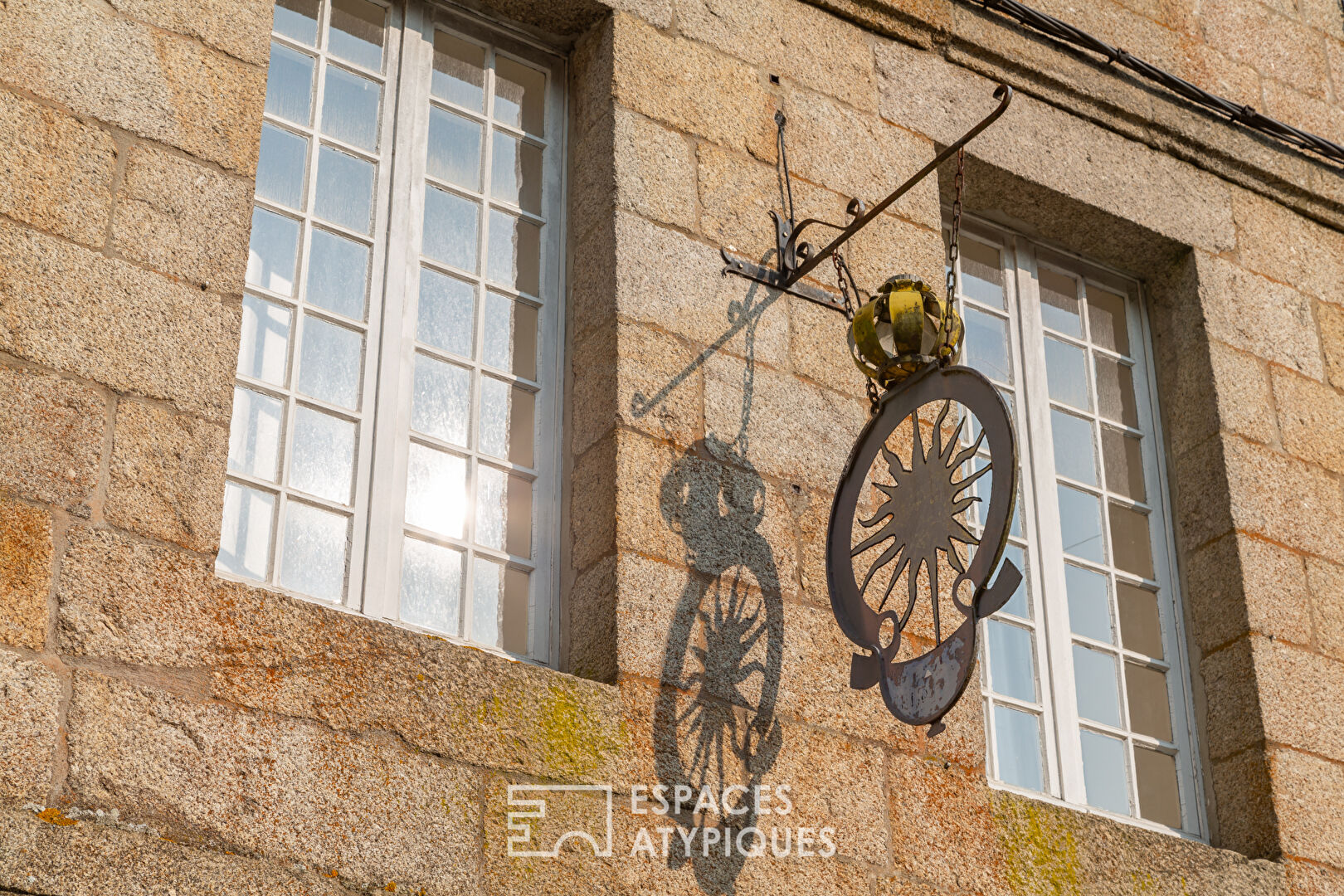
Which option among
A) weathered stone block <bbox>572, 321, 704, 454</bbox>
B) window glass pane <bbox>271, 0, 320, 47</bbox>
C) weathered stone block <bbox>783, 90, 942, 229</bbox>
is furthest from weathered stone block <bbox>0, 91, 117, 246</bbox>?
weathered stone block <bbox>783, 90, 942, 229</bbox>

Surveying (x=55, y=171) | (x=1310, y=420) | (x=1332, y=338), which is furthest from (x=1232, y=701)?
(x=55, y=171)

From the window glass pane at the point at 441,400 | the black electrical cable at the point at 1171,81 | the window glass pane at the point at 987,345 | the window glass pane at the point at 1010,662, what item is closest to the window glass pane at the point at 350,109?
the window glass pane at the point at 441,400

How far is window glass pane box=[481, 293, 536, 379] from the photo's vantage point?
452cm

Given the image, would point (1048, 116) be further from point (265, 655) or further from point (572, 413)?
point (265, 655)

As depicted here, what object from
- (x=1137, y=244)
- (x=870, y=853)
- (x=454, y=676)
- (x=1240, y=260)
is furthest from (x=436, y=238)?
(x=1240, y=260)

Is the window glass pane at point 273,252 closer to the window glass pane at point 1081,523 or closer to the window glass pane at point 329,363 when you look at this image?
the window glass pane at point 329,363

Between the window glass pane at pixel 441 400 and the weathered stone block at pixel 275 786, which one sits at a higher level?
the window glass pane at pixel 441 400

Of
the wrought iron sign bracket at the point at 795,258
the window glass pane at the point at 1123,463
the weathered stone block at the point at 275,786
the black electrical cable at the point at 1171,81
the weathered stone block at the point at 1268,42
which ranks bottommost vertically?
the weathered stone block at the point at 275,786

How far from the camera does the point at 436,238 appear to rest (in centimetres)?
457

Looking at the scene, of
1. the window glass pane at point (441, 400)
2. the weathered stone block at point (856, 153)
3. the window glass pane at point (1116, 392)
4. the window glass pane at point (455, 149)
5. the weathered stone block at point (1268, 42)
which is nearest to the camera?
the window glass pane at point (441, 400)

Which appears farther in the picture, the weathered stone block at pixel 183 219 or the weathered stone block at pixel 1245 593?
the weathered stone block at pixel 1245 593

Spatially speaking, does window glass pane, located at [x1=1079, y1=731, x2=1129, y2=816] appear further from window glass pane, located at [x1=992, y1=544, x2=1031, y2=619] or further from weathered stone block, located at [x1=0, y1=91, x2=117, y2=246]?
weathered stone block, located at [x1=0, y1=91, x2=117, y2=246]

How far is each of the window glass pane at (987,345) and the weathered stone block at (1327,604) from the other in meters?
1.09

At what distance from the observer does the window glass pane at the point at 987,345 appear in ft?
17.7
